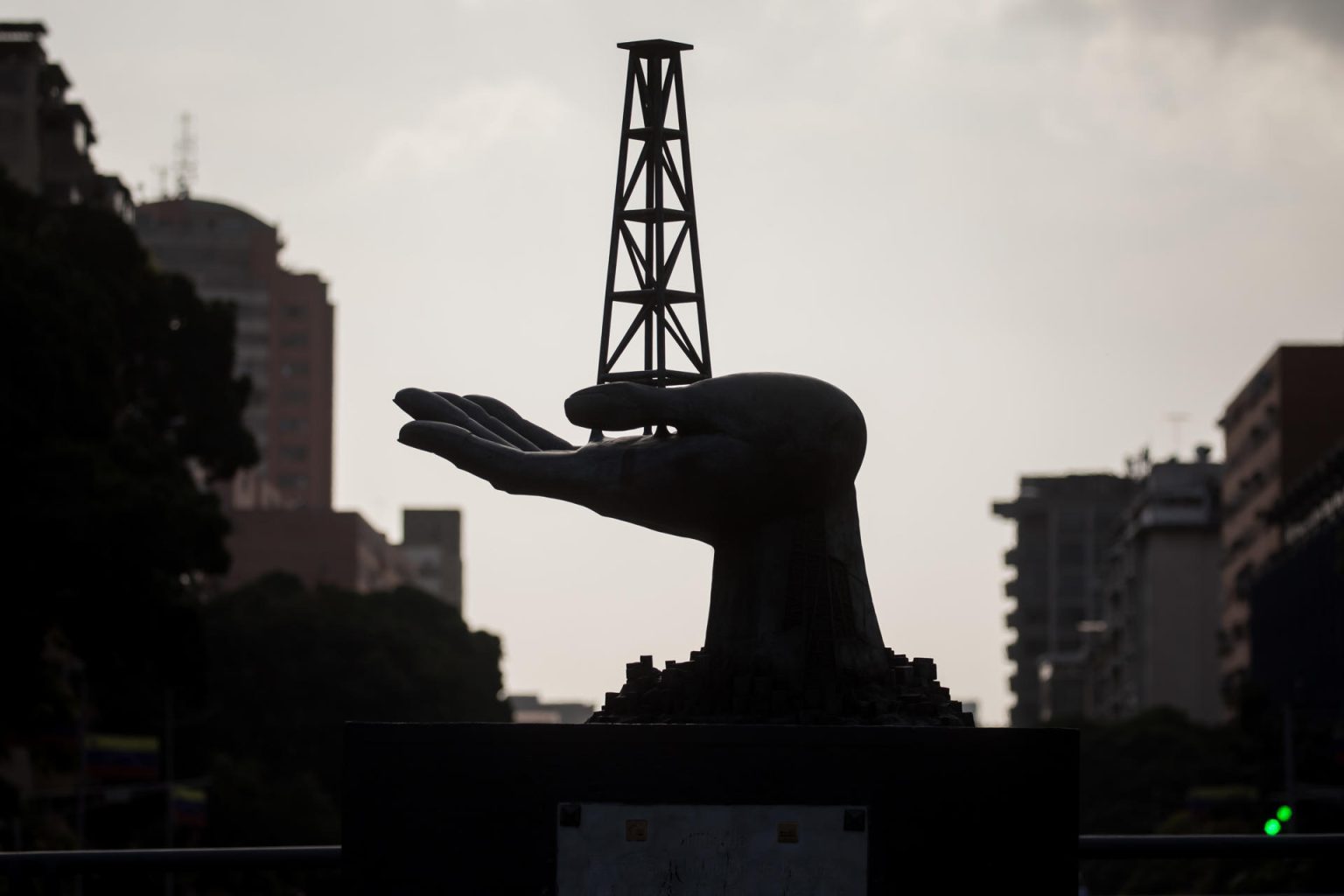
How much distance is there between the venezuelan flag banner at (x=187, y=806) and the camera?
49562 mm

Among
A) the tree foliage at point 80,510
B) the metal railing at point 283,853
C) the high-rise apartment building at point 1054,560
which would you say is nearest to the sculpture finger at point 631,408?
the metal railing at point 283,853

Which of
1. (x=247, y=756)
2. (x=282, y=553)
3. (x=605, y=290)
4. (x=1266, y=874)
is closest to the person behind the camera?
(x=605, y=290)

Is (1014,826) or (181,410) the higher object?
(181,410)

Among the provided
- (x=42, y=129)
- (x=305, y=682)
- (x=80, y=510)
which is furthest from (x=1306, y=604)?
(x=80, y=510)

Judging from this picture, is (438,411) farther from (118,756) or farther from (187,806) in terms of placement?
(187,806)

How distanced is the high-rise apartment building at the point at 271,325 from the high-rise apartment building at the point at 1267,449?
60.2 metres

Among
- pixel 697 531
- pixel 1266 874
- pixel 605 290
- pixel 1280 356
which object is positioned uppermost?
pixel 1280 356

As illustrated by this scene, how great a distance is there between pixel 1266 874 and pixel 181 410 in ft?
63.4

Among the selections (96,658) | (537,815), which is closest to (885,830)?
(537,815)

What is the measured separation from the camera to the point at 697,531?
26.6 ft

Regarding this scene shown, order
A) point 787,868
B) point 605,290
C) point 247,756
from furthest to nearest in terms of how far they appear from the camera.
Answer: point 247,756 < point 605,290 < point 787,868

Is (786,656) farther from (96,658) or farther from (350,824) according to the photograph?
(96,658)

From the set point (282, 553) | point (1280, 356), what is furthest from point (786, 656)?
point (282, 553)

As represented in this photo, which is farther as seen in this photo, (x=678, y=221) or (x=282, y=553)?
(x=282, y=553)
